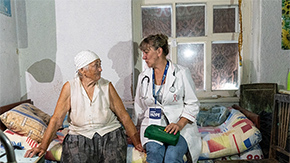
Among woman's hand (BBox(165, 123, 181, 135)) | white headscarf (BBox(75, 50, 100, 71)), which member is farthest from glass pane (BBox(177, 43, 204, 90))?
white headscarf (BBox(75, 50, 100, 71))

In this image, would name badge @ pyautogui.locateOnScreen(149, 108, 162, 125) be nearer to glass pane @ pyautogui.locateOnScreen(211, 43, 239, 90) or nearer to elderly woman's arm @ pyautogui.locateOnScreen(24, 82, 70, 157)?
elderly woman's arm @ pyautogui.locateOnScreen(24, 82, 70, 157)

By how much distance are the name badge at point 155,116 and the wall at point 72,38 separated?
44.8 inches

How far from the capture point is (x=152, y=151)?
1.89 metres

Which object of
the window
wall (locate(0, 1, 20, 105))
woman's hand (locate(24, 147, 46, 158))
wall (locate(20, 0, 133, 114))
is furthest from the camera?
the window

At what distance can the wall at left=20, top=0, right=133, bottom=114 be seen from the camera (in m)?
3.09

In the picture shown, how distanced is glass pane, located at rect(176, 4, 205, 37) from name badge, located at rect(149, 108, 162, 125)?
1.59 metres

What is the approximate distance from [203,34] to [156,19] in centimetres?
69

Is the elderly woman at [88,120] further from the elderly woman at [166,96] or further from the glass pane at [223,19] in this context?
the glass pane at [223,19]

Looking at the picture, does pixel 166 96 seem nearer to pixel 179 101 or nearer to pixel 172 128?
pixel 179 101

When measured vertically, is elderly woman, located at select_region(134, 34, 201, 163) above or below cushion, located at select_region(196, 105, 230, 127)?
above

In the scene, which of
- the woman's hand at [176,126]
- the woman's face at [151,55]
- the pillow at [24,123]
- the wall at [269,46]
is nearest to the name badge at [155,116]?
the woman's hand at [176,126]

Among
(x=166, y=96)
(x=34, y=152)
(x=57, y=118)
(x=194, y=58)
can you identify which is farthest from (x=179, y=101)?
(x=194, y=58)

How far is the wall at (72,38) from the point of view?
3.09 m

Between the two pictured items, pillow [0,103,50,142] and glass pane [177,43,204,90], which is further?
glass pane [177,43,204,90]
